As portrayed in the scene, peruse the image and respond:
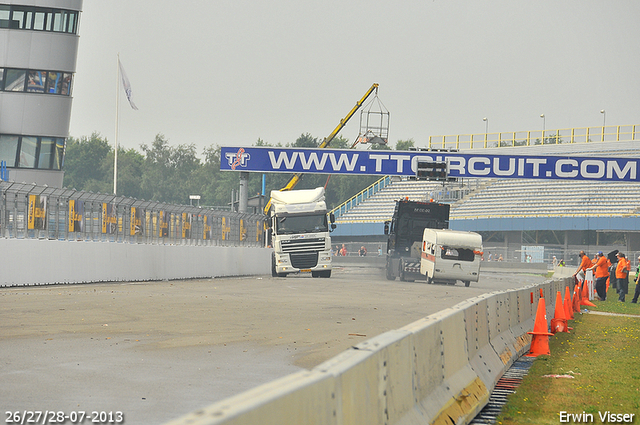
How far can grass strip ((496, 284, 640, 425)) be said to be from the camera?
25.3 ft

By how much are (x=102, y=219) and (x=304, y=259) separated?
461 inches

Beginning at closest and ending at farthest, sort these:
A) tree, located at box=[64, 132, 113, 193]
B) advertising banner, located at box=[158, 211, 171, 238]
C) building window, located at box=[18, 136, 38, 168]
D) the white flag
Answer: advertising banner, located at box=[158, 211, 171, 238] < building window, located at box=[18, 136, 38, 168] < the white flag < tree, located at box=[64, 132, 113, 193]

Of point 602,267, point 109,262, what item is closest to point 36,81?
point 109,262

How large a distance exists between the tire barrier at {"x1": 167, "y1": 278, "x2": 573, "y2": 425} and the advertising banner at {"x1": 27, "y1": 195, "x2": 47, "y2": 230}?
1468cm

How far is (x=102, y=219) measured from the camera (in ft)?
83.7

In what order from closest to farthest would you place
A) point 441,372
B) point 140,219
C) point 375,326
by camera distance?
point 441,372 < point 375,326 < point 140,219

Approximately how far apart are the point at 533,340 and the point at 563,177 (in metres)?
36.6

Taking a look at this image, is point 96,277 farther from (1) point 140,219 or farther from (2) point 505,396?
(2) point 505,396

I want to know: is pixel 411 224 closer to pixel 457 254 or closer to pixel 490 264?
pixel 457 254

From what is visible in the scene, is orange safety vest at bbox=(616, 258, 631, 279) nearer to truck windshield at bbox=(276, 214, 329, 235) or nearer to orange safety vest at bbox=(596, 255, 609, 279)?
orange safety vest at bbox=(596, 255, 609, 279)

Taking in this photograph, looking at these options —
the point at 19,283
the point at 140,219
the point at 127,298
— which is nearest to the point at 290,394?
the point at 127,298

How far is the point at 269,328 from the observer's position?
13.6 meters

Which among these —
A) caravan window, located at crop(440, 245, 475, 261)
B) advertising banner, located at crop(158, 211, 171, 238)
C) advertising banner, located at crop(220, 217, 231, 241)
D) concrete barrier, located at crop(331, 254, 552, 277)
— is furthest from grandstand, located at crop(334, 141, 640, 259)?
advertising banner, located at crop(158, 211, 171, 238)

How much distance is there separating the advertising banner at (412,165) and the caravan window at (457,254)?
39.9ft
